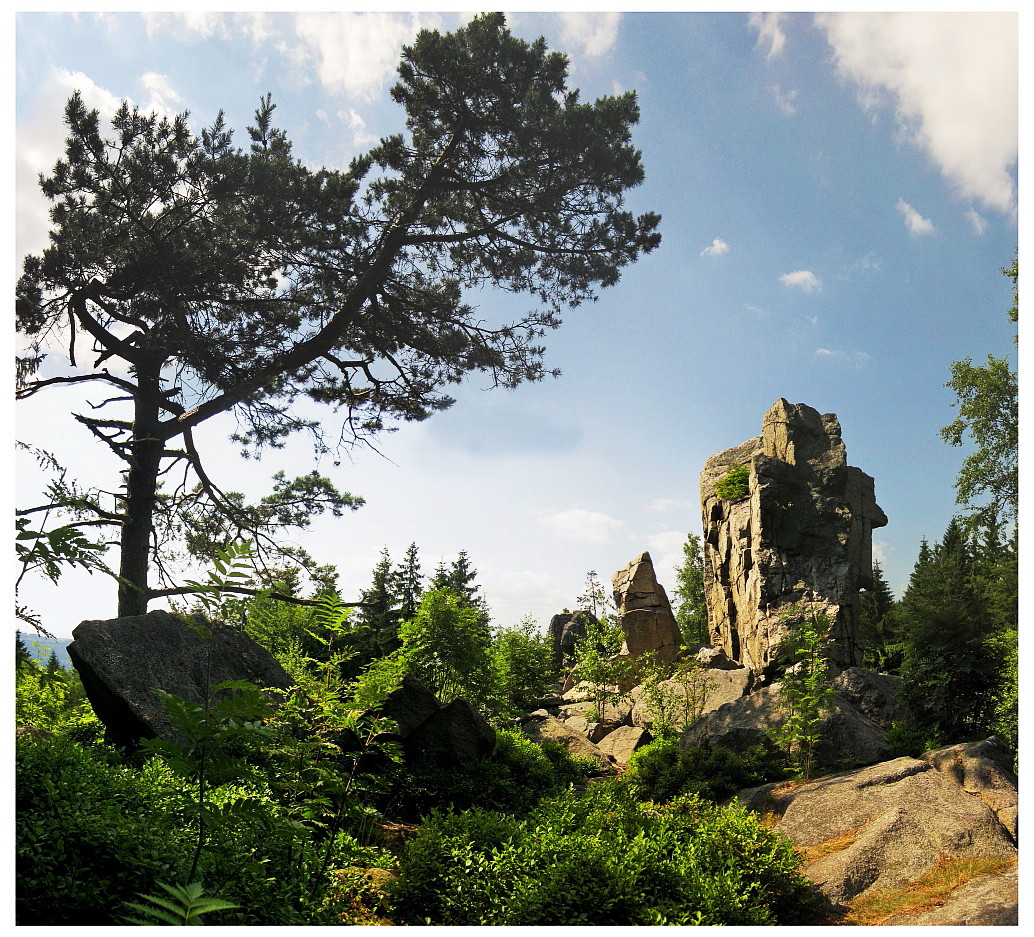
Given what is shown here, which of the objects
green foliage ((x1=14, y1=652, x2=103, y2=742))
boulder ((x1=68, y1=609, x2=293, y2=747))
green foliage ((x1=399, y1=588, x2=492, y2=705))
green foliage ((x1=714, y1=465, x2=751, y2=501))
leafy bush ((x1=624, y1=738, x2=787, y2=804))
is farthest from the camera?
green foliage ((x1=714, y1=465, x2=751, y2=501))

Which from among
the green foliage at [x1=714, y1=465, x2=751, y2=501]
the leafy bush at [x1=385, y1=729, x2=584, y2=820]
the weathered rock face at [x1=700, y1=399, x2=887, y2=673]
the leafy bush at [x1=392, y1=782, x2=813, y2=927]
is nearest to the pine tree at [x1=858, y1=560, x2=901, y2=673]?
the weathered rock face at [x1=700, y1=399, x2=887, y2=673]

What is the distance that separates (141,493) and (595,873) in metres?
7.29

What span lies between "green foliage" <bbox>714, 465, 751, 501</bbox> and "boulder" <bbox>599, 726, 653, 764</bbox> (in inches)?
167

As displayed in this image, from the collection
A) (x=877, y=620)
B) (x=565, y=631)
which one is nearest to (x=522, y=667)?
(x=565, y=631)

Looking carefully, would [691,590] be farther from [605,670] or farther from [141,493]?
[141,493]

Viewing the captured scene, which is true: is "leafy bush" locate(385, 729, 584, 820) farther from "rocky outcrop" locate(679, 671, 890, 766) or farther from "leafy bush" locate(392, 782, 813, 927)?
"rocky outcrop" locate(679, 671, 890, 766)

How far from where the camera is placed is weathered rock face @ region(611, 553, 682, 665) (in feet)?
48.7

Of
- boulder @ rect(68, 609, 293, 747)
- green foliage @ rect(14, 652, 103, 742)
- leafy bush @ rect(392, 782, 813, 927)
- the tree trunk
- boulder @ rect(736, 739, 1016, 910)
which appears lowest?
boulder @ rect(736, 739, 1016, 910)

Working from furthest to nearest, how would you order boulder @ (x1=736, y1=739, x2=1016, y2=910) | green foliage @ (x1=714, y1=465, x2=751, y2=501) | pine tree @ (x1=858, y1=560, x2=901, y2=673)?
pine tree @ (x1=858, y1=560, x2=901, y2=673), green foliage @ (x1=714, y1=465, x2=751, y2=501), boulder @ (x1=736, y1=739, x2=1016, y2=910)

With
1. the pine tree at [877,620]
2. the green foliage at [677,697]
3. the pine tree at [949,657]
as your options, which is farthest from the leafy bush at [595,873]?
the pine tree at [877,620]

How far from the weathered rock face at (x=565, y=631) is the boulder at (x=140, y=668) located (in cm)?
1429

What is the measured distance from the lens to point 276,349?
998 cm

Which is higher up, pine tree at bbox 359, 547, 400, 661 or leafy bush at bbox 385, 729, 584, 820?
pine tree at bbox 359, 547, 400, 661

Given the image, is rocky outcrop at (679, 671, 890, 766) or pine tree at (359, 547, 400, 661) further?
pine tree at (359, 547, 400, 661)
